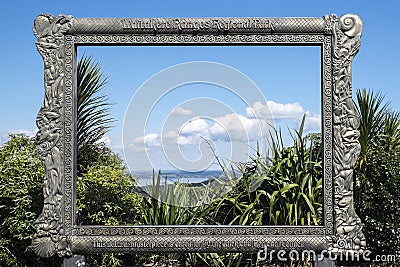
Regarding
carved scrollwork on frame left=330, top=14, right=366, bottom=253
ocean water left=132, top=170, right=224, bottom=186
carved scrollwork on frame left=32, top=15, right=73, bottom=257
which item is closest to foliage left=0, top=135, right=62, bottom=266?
carved scrollwork on frame left=32, top=15, right=73, bottom=257

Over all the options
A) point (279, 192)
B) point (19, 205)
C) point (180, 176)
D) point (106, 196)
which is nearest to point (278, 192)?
point (279, 192)

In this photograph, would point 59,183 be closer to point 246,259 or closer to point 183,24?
point 183,24

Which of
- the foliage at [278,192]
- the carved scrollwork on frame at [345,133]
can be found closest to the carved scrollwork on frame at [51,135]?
the foliage at [278,192]

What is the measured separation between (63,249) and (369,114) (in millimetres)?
3398

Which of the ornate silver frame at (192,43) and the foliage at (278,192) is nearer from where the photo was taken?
the ornate silver frame at (192,43)

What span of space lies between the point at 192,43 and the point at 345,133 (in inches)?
54.8

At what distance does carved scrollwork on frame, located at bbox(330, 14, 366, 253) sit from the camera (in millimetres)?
4355

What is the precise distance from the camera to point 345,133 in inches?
172

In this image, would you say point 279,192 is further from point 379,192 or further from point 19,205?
point 19,205

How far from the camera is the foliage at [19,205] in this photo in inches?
205

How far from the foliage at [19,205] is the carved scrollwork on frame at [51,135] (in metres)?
0.90

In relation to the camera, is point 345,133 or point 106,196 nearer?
point 345,133

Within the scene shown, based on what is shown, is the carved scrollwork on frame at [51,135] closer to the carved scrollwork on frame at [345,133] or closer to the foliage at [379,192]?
the carved scrollwork on frame at [345,133]

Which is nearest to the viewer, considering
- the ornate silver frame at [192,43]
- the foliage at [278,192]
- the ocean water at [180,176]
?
the ornate silver frame at [192,43]
